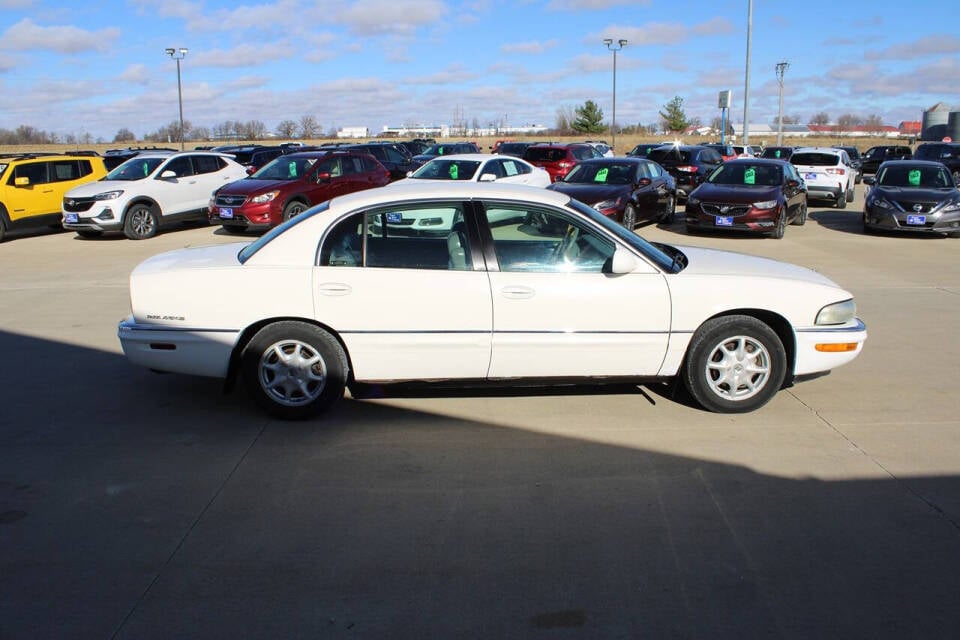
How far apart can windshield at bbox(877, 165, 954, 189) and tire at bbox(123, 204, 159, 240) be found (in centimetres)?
1508

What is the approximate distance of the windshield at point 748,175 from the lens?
16.5 m

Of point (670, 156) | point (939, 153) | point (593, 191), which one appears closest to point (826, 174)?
point (670, 156)

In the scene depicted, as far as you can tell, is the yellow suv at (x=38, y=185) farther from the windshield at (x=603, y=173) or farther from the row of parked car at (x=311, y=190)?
the windshield at (x=603, y=173)

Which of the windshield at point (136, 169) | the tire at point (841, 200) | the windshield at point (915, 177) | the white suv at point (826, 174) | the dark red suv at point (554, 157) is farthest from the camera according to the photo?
the dark red suv at point (554, 157)

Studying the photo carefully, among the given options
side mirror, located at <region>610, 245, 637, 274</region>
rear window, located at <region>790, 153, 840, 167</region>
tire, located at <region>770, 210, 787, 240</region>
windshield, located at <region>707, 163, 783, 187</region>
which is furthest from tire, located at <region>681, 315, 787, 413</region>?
rear window, located at <region>790, 153, 840, 167</region>

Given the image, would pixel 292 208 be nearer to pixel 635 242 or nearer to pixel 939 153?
pixel 635 242

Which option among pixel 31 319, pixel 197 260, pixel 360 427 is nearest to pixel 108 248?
pixel 31 319

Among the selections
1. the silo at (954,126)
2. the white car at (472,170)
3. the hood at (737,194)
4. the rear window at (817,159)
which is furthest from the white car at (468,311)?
the silo at (954,126)

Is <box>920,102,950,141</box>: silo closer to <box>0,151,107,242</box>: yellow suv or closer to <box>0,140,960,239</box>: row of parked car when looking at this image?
<box>0,140,960,239</box>: row of parked car

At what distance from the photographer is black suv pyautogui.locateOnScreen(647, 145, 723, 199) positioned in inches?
955

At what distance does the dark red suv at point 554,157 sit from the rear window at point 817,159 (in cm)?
606

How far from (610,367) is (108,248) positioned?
501 inches

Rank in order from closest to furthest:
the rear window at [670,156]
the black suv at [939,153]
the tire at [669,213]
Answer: the tire at [669,213] → the rear window at [670,156] → the black suv at [939,153]

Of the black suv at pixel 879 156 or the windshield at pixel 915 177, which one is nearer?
the windshield at pixel 915 177
